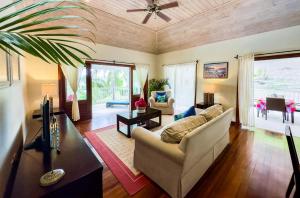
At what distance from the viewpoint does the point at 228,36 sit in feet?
14.6

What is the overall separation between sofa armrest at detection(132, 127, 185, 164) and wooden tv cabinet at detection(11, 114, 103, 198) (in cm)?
75

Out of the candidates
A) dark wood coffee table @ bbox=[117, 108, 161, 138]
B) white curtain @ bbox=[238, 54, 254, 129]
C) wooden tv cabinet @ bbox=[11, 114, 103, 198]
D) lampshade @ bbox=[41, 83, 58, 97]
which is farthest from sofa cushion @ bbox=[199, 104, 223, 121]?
lampshade @ bbox=[41, 83, 58, 97]

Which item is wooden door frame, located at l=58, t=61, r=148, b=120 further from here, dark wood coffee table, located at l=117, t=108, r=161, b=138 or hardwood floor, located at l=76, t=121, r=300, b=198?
hardwood floor, located at l=76, t=121, r=300, b=198

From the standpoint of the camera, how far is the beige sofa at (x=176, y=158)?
1.64 meters

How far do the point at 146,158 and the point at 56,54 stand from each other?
1786 mm

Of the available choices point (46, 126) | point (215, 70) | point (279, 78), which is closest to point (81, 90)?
point (46, 126)

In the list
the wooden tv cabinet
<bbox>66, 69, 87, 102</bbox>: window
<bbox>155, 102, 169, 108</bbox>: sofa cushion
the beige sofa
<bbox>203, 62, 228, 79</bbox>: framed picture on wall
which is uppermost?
<bbox>203, 62, 228, 79</bbox>: framed picture on wall

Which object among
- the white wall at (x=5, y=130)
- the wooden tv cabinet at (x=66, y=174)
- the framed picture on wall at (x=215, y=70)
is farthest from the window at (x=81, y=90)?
the framed picture on wall at (x=215, y=70)

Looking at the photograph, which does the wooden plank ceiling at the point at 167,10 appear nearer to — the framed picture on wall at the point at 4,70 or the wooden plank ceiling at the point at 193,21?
the wooden plank ceiling at the point at 193,21

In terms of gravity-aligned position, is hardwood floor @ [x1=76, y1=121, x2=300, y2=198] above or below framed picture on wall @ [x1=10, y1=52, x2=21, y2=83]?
below

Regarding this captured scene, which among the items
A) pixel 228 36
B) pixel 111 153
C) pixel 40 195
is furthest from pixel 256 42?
pixel 40 195

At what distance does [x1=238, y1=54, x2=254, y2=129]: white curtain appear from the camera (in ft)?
13.6

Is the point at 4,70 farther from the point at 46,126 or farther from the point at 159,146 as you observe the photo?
the point at 159,146

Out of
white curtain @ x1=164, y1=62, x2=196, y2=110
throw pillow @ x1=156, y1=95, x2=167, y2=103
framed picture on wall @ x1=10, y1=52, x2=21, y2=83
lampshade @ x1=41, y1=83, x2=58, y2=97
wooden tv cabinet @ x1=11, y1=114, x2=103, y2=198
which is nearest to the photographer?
wooden tv cabinet @ x1=11, y1=114, x2=103, y2=198
